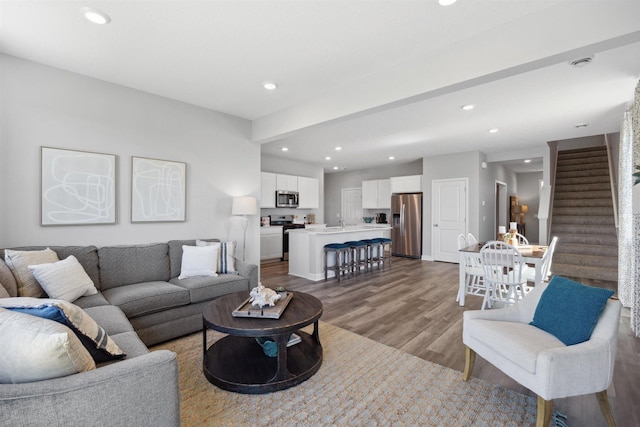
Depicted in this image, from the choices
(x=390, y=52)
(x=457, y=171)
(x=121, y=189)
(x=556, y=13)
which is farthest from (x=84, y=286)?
(x=457, y=171)

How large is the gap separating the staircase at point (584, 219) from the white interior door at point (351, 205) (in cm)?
493

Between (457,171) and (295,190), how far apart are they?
3.96 meters

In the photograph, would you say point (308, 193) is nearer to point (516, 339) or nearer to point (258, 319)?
point (258, 319)

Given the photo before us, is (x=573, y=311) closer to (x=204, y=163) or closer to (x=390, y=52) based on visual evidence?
(x=390, y=52)

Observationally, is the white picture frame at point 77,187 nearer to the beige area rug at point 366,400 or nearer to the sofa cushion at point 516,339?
the beige area rug at point 366,400

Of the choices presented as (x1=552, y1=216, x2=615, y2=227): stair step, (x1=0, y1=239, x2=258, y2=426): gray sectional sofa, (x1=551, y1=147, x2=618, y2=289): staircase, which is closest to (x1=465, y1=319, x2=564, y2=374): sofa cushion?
(x1=0, y1=239, x2=258, y2=426): gray sectional sofa

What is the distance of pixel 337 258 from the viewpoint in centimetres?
532

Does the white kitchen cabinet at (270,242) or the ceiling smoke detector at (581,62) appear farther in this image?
the white kitchen cabinet at (270,242)

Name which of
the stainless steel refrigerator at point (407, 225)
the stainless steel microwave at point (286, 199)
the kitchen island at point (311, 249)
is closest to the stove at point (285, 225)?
the stainless steel microwave at point (286, 199)

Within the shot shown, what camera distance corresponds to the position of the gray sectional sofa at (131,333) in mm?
1041

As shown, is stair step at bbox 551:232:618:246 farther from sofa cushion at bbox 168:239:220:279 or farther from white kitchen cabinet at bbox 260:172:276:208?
sofa cushion at bbox 168:239:220:279

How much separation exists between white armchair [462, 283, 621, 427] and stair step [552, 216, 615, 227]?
568 cm

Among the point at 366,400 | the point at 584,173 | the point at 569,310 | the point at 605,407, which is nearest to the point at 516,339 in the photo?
the point at 569,310

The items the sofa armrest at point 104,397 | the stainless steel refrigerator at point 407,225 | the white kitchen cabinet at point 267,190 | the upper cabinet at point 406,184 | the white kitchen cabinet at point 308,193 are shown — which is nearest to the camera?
the sofa armrest at point 104,397
